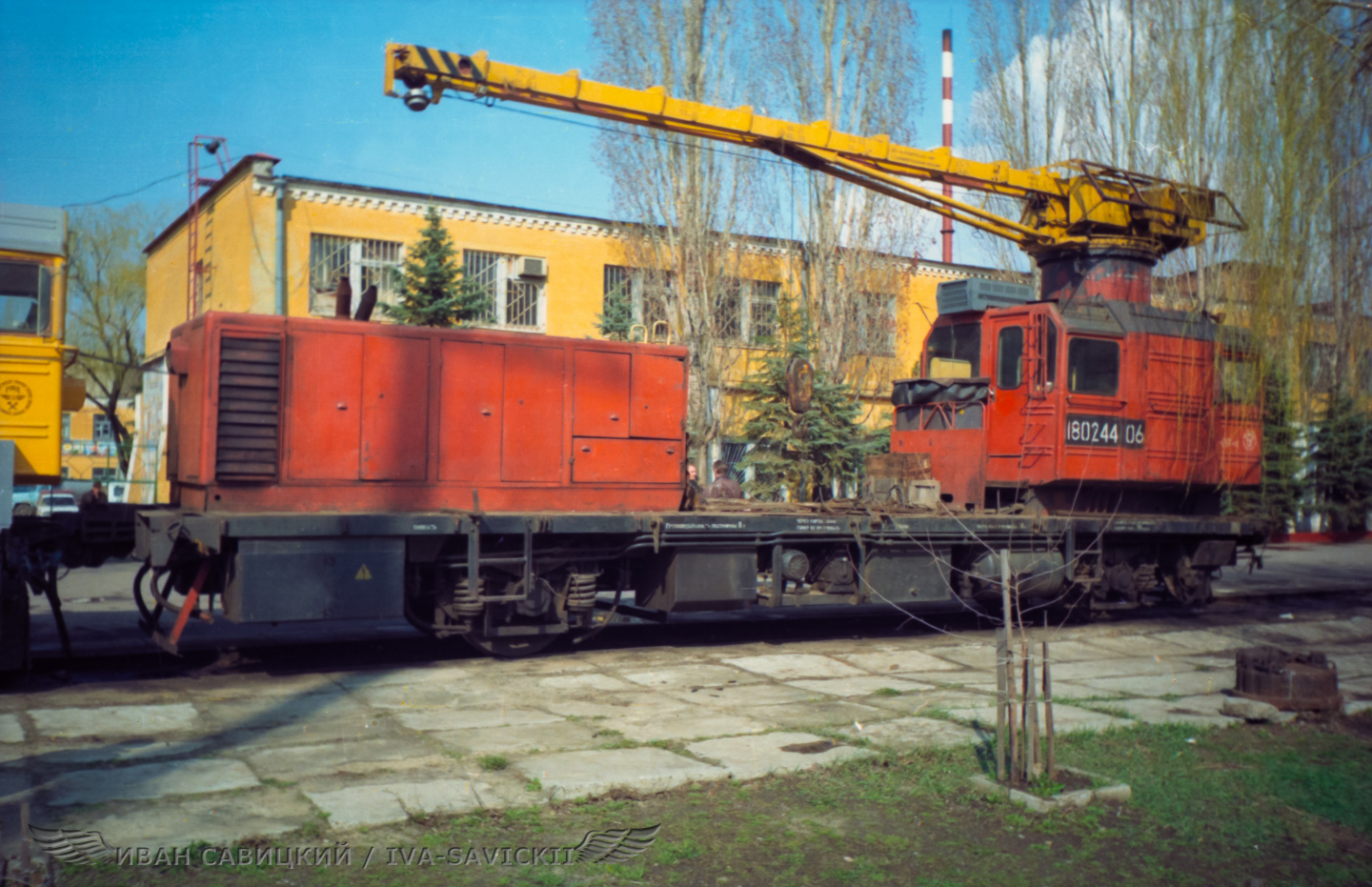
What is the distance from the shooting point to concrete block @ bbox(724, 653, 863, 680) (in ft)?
30.0

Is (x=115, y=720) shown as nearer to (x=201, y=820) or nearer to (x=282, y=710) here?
(x=282, y=710)

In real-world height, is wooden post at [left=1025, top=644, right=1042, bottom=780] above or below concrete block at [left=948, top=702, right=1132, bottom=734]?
above

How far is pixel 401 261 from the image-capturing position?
72.1 ft

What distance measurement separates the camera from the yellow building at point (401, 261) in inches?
Result: 815

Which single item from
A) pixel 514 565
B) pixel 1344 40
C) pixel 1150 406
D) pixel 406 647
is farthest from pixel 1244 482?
pixel 406 647

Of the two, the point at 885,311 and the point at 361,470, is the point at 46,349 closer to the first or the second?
the point at 361,470

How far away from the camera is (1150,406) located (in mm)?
12562

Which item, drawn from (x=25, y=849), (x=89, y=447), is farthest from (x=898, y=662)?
(x=89, y=447)

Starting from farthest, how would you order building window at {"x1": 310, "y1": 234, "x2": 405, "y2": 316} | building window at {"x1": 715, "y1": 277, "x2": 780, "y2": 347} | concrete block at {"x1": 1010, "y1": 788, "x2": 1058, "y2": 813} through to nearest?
building window at {"x1": 715, "y1": 277, "x2": 780, "y2": 347}, building window at {"x1": 310, "y1": 234, "x2": 405, "y2": 316}, concrete block at {"x1": 1010, "y1": 788, "x2": 1058, "y2": 813}

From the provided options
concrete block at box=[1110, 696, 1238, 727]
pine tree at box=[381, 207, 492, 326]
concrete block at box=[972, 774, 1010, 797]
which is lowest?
concrete block at box=[1110, 696, 1238, 727]

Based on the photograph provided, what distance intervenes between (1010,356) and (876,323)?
11.9 metres

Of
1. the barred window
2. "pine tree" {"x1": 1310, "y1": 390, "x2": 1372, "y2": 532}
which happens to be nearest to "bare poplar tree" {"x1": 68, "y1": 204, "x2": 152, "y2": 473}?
the barred window

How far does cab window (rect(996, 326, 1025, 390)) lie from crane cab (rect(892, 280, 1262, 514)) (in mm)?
14

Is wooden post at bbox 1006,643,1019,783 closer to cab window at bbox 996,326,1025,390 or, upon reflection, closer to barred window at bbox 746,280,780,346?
cab window at bbox 996,326,1025,390
